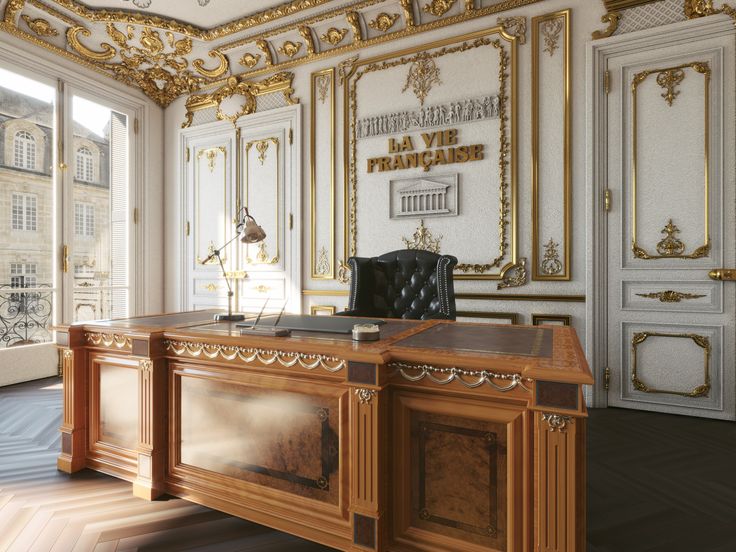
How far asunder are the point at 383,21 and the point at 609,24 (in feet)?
5.82

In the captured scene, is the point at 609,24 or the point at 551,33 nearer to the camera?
the point at 609,24

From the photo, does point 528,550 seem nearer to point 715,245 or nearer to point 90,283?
point 715,245

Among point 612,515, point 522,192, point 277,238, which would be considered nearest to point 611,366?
point 522,192

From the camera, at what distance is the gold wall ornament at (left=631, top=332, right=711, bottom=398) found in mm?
3100

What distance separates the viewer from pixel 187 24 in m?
4.36

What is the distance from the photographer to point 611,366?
132 inches

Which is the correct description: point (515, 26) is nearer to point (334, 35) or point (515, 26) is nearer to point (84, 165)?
point (334, 35)

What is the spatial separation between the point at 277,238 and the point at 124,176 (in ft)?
6.18

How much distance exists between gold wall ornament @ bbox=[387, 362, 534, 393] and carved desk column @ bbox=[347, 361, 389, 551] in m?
0.09

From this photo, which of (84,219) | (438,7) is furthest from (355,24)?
(84,219)

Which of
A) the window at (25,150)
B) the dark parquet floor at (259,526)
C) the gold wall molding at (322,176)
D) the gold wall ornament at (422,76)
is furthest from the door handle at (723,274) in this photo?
the window at (25,150)

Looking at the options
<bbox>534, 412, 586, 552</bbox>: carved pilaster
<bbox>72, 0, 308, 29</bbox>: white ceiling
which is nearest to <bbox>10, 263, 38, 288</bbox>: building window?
<bbox>72, 0, 308, 29</bbox>: white ceiling

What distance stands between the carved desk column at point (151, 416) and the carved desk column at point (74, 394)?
405mm

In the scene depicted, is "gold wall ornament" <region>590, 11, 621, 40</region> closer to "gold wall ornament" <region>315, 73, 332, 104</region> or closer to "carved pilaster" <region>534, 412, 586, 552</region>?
"gold wall ornament" <region>315, 73, 332, 104</region>
